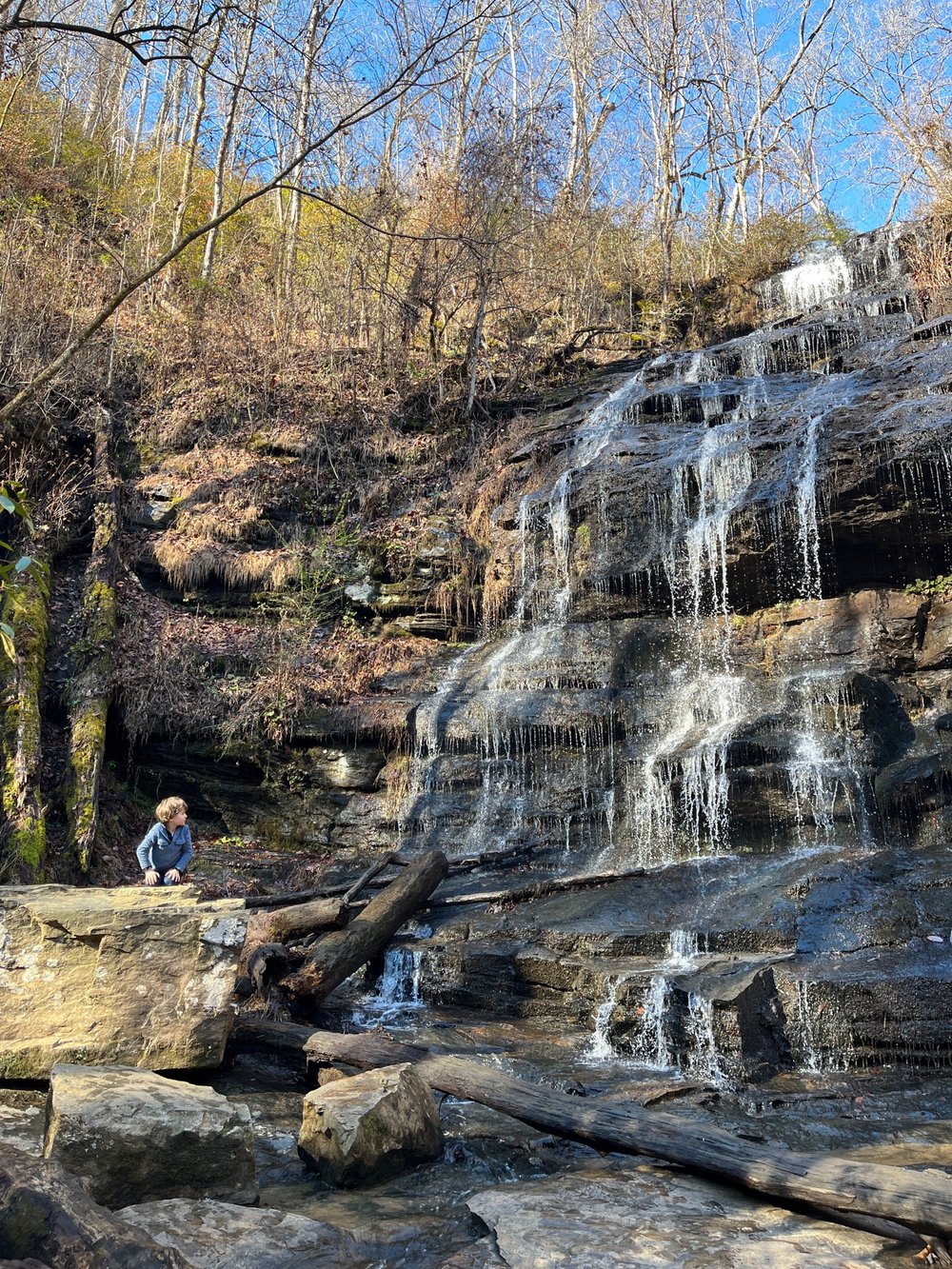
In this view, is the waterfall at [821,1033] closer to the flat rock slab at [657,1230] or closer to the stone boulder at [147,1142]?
the flat rock slab at [657,1230]

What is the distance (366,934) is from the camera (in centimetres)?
733

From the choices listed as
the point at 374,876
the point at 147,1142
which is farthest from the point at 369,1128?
the point at 374,876

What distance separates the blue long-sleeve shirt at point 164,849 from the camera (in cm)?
696

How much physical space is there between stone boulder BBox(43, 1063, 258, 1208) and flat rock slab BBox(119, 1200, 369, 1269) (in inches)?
9.3

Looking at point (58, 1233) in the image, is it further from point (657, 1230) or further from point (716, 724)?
point (716, 724)

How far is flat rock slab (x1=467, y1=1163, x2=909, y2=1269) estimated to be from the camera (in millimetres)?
3207

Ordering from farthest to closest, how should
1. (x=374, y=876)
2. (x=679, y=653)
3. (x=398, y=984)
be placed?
(x=679, y=653) → (x=374, y=876) → (x=398, y=984)

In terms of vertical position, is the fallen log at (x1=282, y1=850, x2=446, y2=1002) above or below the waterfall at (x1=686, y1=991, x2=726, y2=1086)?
above

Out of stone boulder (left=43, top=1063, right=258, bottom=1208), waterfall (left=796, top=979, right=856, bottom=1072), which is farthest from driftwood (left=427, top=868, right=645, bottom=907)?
stone boulder (left=43, top=1063, right=258, bottom=1208)

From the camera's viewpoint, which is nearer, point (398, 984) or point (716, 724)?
point (398, 984)

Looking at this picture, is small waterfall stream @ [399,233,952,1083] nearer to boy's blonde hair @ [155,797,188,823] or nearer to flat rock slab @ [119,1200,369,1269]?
boy's blonde hair @ [155,797,188,823]

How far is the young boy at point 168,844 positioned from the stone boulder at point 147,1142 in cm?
306

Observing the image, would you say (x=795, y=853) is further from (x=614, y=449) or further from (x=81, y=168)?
(x=81, y=168)

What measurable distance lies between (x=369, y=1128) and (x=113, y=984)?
161 cm
